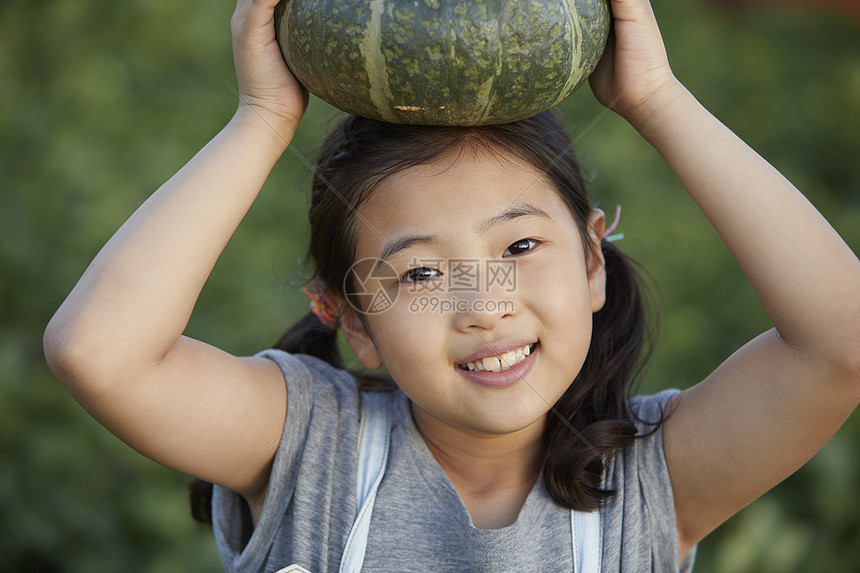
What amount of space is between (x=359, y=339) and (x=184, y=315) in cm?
57

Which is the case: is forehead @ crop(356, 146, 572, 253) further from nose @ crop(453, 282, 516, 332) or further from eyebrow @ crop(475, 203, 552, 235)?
nose @ crop(453, 282, 516, 332)

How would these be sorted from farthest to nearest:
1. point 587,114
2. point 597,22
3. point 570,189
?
point 587,114
point 570,189
point 597,22

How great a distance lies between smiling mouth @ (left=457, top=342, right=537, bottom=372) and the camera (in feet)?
7.30

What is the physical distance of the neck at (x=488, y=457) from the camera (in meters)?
2.50

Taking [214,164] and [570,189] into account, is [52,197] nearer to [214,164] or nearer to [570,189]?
[214,164]

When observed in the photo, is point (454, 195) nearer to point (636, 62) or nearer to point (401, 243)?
point (401, 243)

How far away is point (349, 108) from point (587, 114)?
16.5 feet

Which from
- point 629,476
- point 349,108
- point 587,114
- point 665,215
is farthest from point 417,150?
point 587,114

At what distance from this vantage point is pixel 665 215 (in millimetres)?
5625

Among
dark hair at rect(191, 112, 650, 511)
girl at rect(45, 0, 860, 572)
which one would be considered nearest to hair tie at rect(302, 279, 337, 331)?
dark hair at rect(191, 112, 650, 511)

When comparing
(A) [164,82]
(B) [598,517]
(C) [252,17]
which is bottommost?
(A) [164,82]

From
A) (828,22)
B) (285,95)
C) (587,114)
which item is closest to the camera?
(285,95)

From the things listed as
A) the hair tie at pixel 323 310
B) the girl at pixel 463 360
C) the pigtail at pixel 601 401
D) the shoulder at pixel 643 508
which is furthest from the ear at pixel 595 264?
the hair tie at pixel 323 310

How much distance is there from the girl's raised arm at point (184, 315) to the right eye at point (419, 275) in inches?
17.8
